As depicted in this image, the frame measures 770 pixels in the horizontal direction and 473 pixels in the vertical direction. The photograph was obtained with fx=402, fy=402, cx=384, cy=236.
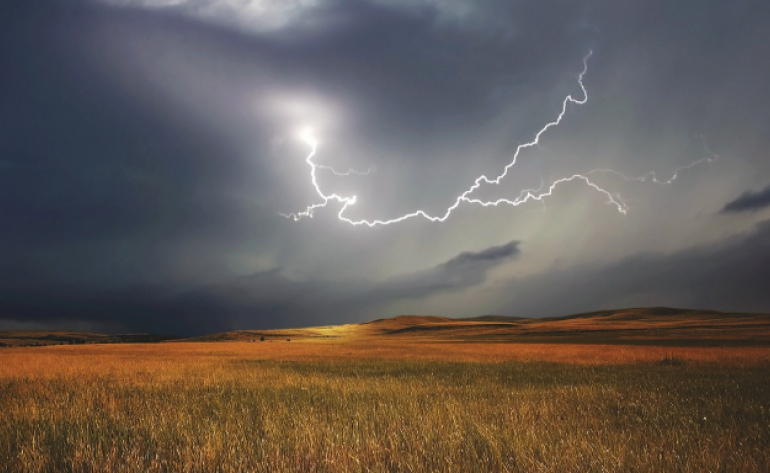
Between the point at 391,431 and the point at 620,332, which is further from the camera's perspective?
the point at 620,332

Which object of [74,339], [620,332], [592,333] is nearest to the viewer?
[620,332]

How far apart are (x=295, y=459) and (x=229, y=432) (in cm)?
191

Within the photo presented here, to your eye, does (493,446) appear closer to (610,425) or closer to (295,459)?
(295,459)

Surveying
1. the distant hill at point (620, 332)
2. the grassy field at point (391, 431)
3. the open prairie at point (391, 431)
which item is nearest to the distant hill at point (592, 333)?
the distant hill at point (620, 332)

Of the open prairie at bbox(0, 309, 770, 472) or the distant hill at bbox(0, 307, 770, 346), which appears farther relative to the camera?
the distant hill at bbox(0, 307, 770, 346)

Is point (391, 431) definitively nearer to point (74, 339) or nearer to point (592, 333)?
point (592, 333)

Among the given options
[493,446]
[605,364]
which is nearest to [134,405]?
[493,446]

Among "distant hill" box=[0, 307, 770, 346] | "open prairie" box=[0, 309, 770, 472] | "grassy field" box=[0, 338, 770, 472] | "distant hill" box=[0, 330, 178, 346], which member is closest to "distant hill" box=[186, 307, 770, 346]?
"distant hill" box=[0, 307, 770, 346]

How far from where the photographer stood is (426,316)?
18988 cm

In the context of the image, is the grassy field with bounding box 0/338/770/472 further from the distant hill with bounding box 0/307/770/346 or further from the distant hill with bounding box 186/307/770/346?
the distant hill with bounding box 0/307/770/346

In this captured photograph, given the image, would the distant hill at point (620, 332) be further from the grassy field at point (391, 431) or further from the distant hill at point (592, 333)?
the grassy field at point (391, 431)

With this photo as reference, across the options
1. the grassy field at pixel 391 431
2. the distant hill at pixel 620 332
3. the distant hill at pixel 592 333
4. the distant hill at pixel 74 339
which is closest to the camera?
the grassy field at pixel 391 431

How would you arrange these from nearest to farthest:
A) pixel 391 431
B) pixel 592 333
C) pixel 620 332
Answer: pixel 391 431 → pixel 620 332 → pixel 592 333

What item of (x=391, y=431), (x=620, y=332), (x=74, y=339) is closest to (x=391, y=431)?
(x=391, y=431)
